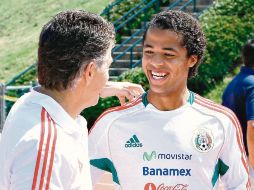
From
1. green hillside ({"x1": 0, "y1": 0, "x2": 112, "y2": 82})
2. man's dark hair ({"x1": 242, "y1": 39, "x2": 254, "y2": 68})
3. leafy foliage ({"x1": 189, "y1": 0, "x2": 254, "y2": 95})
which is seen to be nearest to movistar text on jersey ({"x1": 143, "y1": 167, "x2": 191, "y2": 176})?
man's dark hair ({"x1": 242, "y1": 39, "x2": 254, "y2": 68})

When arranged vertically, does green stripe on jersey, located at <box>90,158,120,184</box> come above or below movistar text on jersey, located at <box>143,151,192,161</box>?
below

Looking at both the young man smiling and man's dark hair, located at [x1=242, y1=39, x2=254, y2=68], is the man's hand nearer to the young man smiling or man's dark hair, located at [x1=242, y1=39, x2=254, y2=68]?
the young man smiling

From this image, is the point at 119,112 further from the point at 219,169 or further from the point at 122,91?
the point at 219,169

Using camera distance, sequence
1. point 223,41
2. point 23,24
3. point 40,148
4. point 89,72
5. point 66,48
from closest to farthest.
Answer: point 40,148 < point 66,48 < point 89,72 < point 223,41 < point 23,24

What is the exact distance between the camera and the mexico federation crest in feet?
13.3

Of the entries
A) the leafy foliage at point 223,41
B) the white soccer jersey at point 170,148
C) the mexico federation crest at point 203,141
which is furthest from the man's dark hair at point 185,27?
the leafy foliage at point 223,41

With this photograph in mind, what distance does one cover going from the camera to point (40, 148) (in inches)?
98.0

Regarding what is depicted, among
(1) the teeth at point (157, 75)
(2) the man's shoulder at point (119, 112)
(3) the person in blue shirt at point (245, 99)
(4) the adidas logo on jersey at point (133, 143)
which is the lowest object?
(3) the person in blue shirt at point (245, 99)

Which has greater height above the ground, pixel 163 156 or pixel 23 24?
pixel 163 156

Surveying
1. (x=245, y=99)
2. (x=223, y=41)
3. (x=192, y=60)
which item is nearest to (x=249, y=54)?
(x=245, y=99)

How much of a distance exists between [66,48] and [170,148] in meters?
1.56

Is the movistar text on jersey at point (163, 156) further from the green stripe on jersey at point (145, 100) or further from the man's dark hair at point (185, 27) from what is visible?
the man's dark hair at point (185, 27)

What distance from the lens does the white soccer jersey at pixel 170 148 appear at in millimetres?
4016

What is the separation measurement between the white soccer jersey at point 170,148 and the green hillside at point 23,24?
51.8 ft
